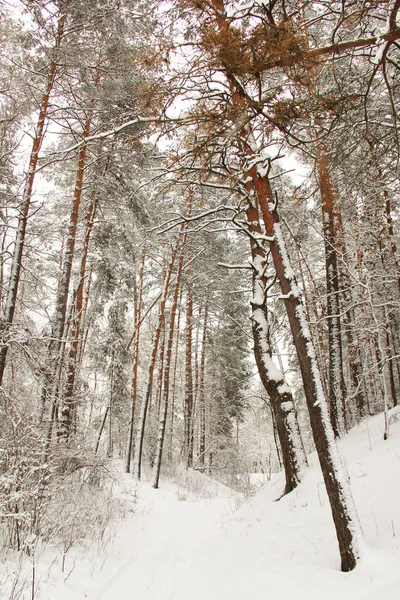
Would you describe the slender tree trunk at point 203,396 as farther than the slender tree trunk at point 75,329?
Yes

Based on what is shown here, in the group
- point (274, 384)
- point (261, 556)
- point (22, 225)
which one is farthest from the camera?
point (274, 384)

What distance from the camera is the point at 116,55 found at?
8.77 meters

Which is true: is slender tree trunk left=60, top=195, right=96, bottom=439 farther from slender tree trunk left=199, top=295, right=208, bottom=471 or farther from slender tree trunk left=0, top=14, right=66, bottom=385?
slender tree trunk left=199, top=295, right=208, bottom=471

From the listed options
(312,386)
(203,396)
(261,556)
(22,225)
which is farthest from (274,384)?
(203,396)

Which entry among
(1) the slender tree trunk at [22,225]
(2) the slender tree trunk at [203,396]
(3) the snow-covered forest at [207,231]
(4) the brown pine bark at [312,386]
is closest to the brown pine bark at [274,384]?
(3) the snow-covered forest at [207,231]

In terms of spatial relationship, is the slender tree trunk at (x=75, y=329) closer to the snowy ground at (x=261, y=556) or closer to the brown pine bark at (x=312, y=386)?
the snowy ground at (x=261, y=556)

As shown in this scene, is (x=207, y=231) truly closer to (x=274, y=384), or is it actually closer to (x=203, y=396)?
(x=274, y=384)

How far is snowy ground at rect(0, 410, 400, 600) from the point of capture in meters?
3.40

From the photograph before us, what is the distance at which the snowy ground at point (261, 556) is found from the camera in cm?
340

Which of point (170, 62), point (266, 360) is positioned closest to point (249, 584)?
point (266, 360)

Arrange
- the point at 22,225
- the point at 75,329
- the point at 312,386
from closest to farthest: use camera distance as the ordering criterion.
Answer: the point at 312,386, the point at 22,225, the point at 75,329

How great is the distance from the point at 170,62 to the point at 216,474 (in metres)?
18.9

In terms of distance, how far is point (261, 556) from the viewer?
4.75 metres

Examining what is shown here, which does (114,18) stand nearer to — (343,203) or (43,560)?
(343,203)
